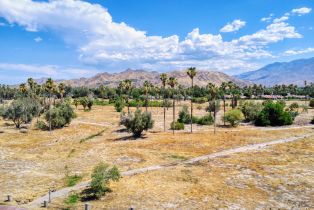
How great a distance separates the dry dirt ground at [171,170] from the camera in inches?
1626

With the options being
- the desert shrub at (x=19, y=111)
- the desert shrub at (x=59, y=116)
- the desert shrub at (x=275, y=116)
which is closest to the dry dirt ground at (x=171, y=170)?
the desert shrub at (x=19, y=111)

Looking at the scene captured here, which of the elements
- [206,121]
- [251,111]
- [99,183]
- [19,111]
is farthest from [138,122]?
[251,111]

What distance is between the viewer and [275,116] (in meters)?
107

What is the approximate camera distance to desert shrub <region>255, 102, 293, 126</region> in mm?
→ 106375

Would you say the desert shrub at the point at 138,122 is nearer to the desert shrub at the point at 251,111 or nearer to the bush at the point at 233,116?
the bush at the point at 233,116

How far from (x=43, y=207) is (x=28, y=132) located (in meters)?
67.7

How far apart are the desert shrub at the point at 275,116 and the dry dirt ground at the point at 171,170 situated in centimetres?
1064

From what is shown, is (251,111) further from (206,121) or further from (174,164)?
(174,164)

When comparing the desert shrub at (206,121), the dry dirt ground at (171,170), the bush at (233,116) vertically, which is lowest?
the dry dirt ground at (171,170)

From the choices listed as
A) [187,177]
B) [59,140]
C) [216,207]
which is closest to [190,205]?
[216,207]

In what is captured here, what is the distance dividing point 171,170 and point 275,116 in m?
62.3


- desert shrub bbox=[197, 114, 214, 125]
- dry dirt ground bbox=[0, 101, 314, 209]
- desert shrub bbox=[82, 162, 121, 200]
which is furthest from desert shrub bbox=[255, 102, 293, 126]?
desert shrub bbox=[82, 162, 121, 200]

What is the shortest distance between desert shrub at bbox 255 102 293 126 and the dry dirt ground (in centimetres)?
1064

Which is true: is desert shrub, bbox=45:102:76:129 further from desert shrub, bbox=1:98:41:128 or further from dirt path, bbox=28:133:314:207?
dirt path, bbox=28:133:314:207
